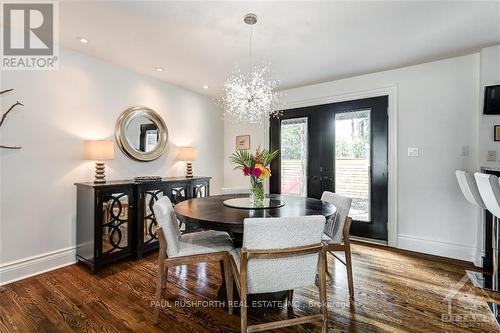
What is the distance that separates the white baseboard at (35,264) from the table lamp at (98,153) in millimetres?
886

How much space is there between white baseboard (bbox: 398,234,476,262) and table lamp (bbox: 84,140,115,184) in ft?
12.5

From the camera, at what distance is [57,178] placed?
109 inches

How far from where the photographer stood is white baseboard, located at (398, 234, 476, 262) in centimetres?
292

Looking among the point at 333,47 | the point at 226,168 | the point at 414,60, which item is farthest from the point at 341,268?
the point at 226,168

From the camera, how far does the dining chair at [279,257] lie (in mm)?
1443

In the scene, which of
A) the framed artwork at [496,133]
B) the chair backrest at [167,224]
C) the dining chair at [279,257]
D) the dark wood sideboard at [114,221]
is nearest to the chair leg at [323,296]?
the dining chair at [279,257]

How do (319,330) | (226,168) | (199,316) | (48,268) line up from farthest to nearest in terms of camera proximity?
(226,168) → (48,268) → (199,316) → (319,330)

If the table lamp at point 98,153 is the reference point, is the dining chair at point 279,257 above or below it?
below

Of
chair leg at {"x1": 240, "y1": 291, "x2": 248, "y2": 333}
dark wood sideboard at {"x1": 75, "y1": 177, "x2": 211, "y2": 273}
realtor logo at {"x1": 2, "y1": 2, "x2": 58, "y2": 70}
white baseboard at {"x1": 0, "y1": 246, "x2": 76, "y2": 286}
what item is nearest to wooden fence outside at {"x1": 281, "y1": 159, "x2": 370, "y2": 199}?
dark wood sideboard at {"x1": 75, "y1": 177, "x2": 211, "y2": 273}

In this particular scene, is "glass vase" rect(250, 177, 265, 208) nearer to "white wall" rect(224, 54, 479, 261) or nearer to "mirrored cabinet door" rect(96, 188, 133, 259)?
"mirrored cabinet door" rect(96, 188, 133, 259)

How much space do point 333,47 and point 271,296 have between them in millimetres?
2563

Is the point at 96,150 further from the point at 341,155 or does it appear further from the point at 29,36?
the point at 341,155

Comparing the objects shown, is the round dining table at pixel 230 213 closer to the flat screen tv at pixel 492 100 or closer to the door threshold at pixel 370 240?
the door threshold at pixel 370 240

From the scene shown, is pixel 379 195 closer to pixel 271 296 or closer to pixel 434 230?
pixel 434 230
